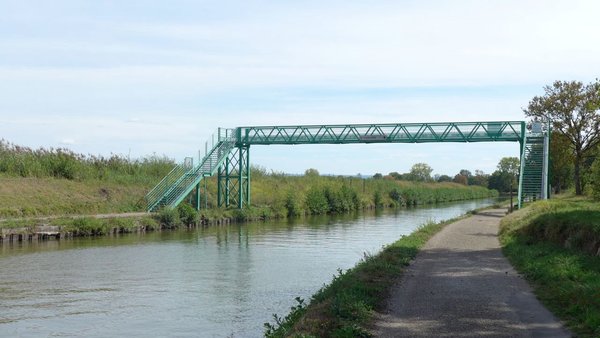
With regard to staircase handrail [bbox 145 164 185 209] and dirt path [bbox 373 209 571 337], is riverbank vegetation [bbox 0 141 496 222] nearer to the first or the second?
staircase handrail [bbox 145 164 185 209]

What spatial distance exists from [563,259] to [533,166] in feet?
114

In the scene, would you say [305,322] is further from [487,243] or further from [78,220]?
[78,220]

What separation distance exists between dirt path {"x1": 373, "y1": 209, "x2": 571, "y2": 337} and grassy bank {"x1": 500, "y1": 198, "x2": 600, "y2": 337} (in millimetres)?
350

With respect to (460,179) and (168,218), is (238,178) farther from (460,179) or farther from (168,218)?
(460,179)

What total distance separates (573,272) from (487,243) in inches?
412

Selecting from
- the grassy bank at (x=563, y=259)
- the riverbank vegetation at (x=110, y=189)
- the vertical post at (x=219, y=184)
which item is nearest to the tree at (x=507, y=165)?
the riverbank vegetation at (x=110, y=189)

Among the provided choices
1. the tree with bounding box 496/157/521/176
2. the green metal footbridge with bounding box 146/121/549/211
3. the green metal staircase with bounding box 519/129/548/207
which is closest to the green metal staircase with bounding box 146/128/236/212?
the green metal footbridge with bounding box 146/121/549/211

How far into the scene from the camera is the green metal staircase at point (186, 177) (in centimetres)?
4744

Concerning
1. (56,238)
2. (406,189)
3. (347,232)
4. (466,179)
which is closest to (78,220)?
(56,238)

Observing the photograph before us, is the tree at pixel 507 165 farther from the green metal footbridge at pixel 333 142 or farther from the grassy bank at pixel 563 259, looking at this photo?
the grassy bank at pixel 563 259

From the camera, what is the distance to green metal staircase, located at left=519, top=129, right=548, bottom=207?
47.3 m

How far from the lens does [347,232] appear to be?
4144cm

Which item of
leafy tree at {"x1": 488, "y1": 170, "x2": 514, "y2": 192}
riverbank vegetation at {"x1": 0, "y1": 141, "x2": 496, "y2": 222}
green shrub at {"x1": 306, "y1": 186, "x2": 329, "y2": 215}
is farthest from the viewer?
leafy tree at {"x1": 488, "y1": 170, "x2": 514, "y2": 192}

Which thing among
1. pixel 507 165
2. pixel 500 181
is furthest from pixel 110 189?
pixel 500 181
